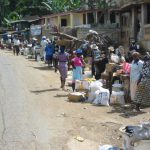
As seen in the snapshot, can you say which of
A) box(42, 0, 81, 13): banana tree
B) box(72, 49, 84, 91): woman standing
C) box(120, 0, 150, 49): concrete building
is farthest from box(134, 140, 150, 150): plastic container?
box(42, 0, 81, 13): banana tree

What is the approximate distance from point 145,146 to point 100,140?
8.44 feet

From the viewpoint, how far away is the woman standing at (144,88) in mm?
13758

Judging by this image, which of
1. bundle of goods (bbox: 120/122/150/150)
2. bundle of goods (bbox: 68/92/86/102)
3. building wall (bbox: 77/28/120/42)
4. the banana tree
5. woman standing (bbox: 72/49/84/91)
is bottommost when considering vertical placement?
bundle of goods (bbox: 68/92/86/102)

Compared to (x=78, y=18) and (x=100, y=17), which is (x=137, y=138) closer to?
(x=100, y=17)

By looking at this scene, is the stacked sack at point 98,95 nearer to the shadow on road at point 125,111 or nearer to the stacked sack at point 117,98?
the stacked sack at point 117,98

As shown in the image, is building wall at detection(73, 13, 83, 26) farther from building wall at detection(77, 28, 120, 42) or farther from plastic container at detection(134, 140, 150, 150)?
plastic container at detection(134, 140, 150, 150)

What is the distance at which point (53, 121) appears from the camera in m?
12.4

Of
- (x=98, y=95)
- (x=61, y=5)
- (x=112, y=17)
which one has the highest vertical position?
(x=61, y=5)

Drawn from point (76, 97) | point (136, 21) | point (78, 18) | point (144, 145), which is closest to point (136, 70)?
point (76, 97)

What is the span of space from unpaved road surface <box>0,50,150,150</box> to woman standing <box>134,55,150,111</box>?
283mm

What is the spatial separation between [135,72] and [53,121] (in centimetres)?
326

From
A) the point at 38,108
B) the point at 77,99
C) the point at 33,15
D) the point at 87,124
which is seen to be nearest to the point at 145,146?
the point at 87,124

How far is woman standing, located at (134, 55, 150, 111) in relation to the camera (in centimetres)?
1376

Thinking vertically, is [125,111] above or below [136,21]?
below
